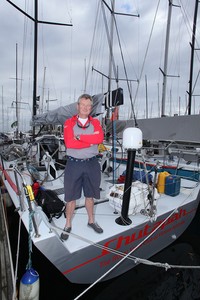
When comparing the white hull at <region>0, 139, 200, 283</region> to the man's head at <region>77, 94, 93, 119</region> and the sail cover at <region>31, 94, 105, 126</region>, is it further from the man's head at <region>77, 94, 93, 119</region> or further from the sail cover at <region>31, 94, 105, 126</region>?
the sail cover at <region>31, 94, 105, 126</region>

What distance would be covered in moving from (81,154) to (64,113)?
2665 mm

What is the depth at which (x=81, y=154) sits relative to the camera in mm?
1925

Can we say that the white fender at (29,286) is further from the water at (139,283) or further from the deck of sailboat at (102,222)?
the water at (139,283)

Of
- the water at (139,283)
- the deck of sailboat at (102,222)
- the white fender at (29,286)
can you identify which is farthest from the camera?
the water at (139,283)

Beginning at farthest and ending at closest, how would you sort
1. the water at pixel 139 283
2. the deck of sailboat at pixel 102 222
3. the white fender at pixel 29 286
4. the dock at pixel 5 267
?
the water at pixel 139 283, the dock at pixel 5 267, the deck of sailboat at pixel 102 222, the white fender at pixel 29 286

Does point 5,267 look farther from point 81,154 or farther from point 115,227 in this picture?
point 81,154

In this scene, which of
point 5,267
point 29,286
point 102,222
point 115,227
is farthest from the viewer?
point 5,267

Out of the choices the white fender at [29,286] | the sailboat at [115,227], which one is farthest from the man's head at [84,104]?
the white fender at [29,286]

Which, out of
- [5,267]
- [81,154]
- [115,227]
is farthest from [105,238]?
[5,267]

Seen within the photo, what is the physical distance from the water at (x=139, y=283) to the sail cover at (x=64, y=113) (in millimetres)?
2644

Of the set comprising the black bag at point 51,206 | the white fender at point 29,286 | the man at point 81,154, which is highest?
the man at point 81,154

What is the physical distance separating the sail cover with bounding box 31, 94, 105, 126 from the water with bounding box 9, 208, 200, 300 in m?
2.64

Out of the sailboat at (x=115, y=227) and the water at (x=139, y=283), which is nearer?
the sailboat at (x=115, y=227)

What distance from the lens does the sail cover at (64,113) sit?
3.63 meters
